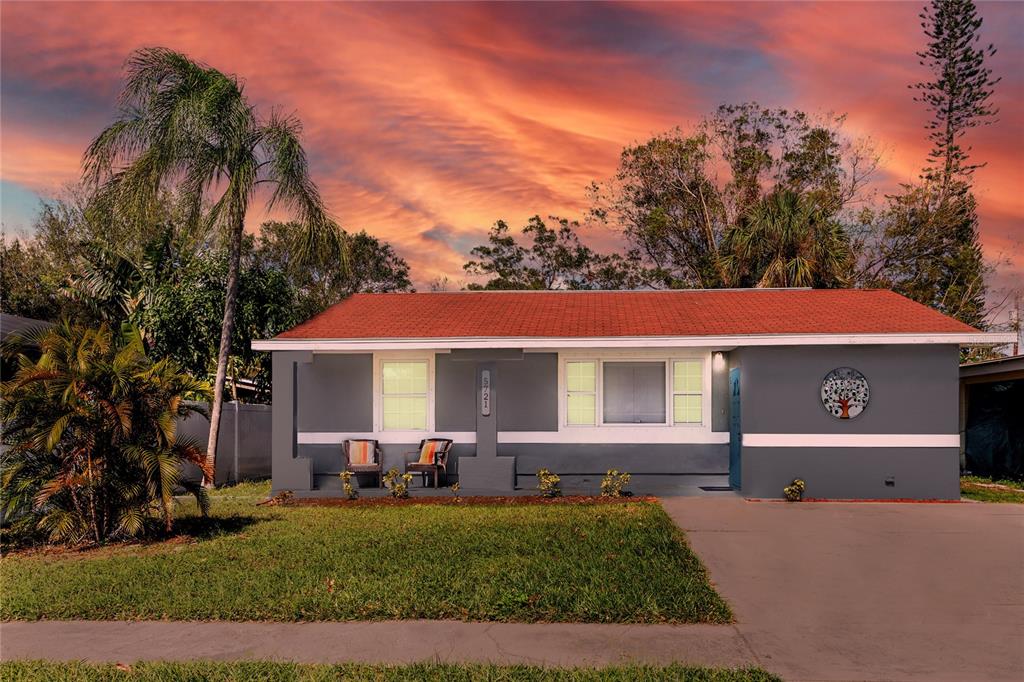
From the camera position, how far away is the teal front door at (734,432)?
52.1 feet

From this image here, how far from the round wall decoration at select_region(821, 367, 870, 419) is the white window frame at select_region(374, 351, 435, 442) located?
7.15 metres

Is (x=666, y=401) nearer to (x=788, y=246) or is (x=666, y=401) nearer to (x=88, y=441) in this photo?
(x=88, y=441)

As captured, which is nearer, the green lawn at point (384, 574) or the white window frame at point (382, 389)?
the green lawn at point (384, 574)

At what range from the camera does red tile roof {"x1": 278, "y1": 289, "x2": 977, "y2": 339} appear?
15648mm

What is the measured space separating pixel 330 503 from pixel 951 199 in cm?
2933

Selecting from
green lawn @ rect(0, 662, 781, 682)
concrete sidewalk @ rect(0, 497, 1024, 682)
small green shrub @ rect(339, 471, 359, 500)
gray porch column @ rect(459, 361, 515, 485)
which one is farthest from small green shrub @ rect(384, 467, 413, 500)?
green lawn @ rect(0, 662, 781, 682)

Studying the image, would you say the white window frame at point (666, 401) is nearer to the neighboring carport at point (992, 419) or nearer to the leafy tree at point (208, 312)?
the neighboring carport at point (992, 419)

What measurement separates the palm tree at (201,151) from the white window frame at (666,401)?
550 centimetres

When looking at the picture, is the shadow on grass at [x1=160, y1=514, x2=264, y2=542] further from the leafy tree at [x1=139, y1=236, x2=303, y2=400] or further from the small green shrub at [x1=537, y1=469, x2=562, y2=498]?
the leafy tree at [x1=139, y1=236, x2=303, y2=400]

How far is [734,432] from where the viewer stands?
16.2m

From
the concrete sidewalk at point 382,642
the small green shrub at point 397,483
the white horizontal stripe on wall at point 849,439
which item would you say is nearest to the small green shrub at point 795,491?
the white horizontal stripe on wall at point 849,439

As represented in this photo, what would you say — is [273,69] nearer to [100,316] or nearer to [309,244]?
[309,244]

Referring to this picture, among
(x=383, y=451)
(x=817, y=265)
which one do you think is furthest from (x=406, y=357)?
(x=817, y=265)

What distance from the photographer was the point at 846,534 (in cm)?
1152
